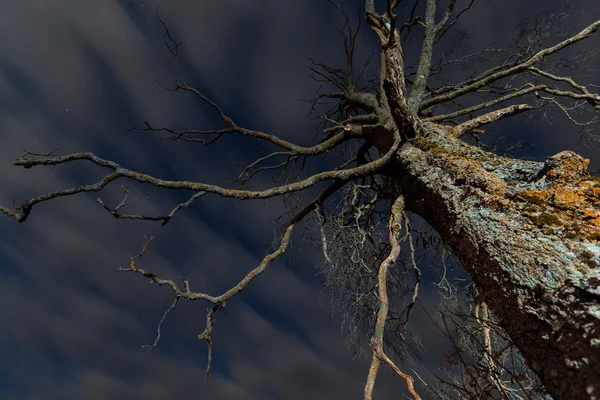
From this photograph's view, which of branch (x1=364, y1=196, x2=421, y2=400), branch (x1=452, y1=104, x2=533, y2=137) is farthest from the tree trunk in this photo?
branch (x1=452, y1=104, x2=533, y2=137)

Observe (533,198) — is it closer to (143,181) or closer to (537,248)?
(537,248)

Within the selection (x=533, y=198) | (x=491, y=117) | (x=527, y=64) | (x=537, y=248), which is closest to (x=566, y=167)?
(x=533, y=198)

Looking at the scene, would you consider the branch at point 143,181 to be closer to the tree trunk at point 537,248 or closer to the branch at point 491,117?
the branch at point 491,117

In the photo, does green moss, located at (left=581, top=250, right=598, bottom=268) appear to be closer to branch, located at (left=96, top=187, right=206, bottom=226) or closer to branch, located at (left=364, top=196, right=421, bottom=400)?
branch, located at (left=364, top=196, right=421, bottom=400)

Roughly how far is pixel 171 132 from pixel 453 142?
401cm

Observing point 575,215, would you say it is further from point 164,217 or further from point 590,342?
point 164,217

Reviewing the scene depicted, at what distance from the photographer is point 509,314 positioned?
1.42 m

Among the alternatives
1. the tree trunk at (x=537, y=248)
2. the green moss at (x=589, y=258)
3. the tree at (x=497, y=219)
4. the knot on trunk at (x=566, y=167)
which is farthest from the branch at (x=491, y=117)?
the green moss at (x=589, y=258)

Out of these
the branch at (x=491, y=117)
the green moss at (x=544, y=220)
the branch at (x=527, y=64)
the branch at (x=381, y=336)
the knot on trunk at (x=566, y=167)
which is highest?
the branch at (x=527, y=64)

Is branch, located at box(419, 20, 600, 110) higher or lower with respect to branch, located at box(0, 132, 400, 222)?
higher

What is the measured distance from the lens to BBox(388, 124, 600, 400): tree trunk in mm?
1072

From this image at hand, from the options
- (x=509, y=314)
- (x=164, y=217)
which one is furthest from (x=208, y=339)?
(x=509, y=314)

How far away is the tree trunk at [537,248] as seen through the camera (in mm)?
1072

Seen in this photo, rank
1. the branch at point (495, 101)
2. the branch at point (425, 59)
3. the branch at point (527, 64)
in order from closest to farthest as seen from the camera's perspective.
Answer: the branch at point (527, 64), the branch at point (425, 59), the branch at point (495, 101)
